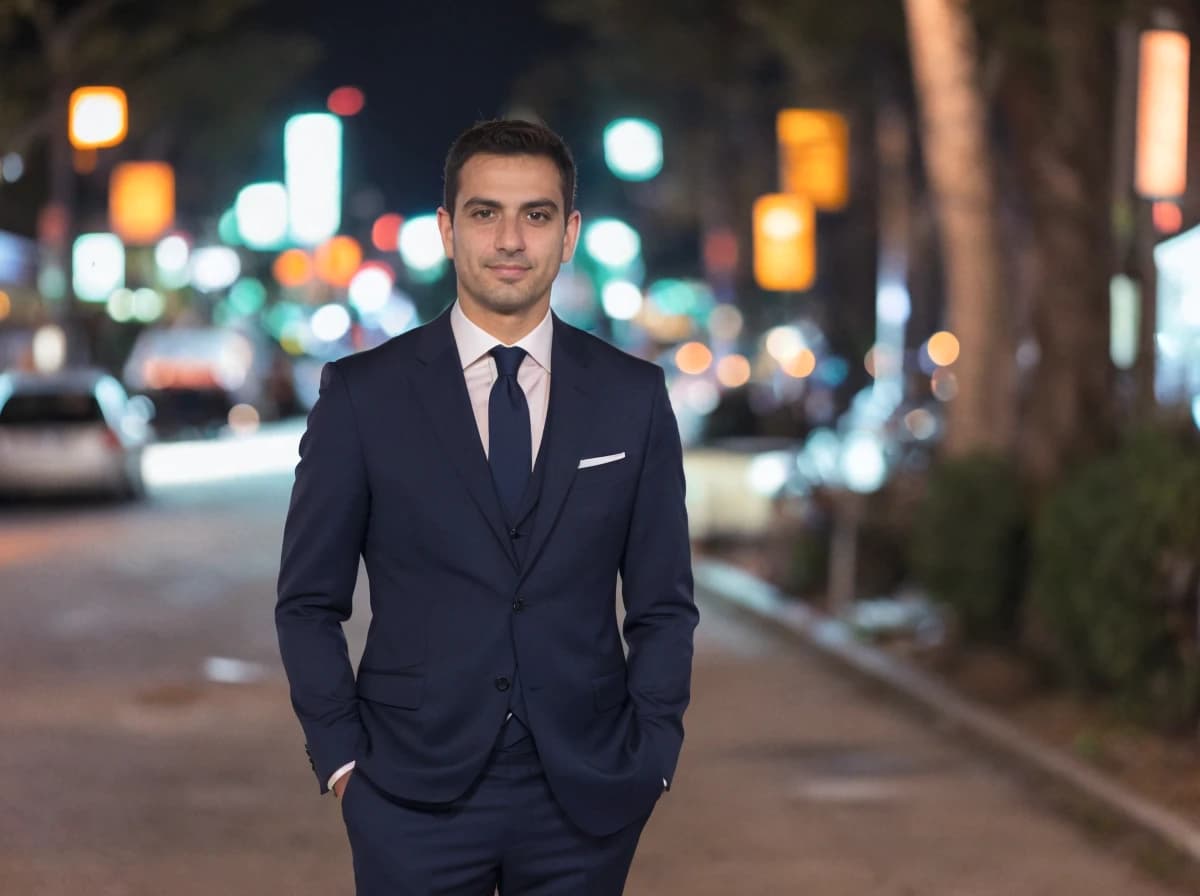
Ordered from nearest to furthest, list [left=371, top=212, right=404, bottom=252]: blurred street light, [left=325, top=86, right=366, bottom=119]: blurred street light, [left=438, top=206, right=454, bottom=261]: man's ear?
[left=438, top=206, right=454, bottom=261]: man's ear → [left=325, top=86, right=366, bottom=119]: blurred street light → [left=371, top=212, right=404, bottom=252]: blurred street light

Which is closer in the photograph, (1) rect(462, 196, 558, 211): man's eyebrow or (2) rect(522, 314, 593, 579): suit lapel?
(2) rect(522, 314, 593, 579): suit lapel

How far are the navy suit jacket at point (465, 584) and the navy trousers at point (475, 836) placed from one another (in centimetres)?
5

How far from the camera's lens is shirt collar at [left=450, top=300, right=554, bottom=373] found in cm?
417

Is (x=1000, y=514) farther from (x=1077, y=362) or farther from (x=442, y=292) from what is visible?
(x=442, y=292)

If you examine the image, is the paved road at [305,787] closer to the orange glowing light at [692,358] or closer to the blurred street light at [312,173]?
the orange glowing light at [692,358]

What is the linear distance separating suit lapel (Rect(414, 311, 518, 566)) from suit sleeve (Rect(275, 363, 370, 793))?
146mm

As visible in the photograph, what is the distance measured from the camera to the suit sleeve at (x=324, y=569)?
4.04 meters

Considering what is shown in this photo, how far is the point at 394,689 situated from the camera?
404cm

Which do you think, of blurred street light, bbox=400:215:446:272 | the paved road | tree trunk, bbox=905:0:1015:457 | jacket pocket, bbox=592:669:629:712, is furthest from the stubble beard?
blurred street light, bbox=400:215:446:272

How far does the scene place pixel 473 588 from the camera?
13.1 ft

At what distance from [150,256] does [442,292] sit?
93.0 ft

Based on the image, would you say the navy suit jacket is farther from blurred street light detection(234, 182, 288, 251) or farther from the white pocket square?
blurred street light detection(234, 182, 288, 251)

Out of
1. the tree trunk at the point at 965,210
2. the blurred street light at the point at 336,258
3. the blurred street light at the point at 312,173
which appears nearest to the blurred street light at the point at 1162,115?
the tree trunk at the point at 965,210

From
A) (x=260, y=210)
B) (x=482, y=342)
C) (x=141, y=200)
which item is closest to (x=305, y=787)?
(x=482, y=342)
